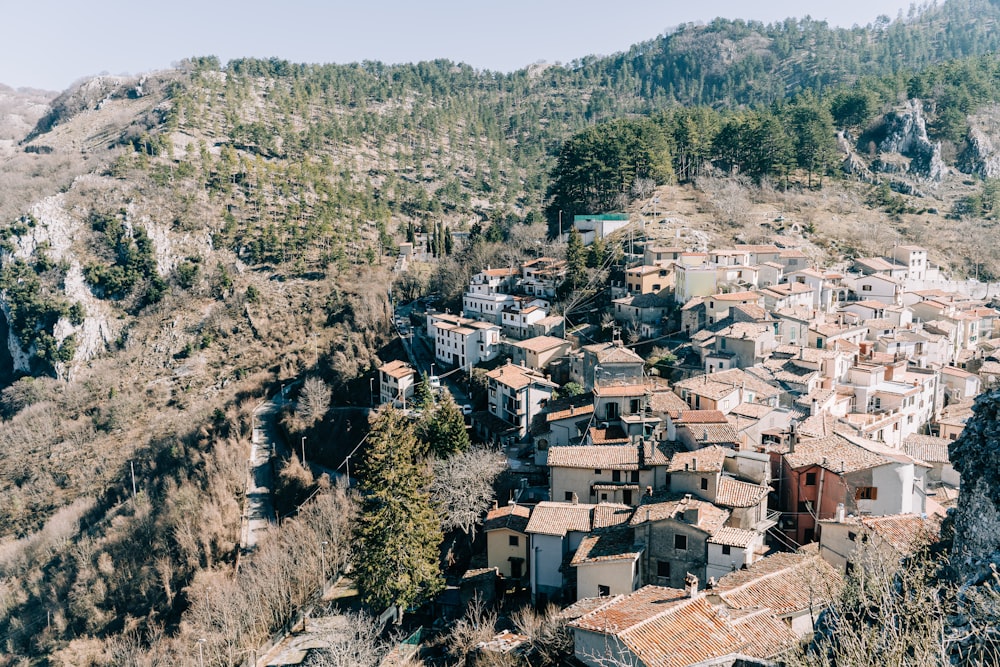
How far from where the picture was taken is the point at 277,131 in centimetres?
10756

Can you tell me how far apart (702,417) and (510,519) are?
893 centimetres

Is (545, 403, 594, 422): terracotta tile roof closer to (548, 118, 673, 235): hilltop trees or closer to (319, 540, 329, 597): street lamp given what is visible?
(319, 540, 329, 597): street lamp

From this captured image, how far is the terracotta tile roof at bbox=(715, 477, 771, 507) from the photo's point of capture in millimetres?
22094

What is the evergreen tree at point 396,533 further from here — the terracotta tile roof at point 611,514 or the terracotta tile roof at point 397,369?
the terracotta tile roof at point 397,369

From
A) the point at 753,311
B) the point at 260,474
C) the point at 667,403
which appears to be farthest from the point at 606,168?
the point at 260,474

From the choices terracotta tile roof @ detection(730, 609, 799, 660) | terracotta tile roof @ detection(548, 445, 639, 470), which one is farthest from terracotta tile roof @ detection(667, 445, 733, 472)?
terracotta tile roof @ detection(730, 609, 799, 660)

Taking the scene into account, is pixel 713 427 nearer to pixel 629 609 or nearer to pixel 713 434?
pixel 713 434

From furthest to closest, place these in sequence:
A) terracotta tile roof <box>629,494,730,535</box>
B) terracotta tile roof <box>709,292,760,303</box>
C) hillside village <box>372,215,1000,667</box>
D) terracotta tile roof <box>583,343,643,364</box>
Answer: terracotta tile roof <box>709,292,760,303</box> < terracotta tile roof <box>583,343,643,364</box> < terracotta tile roof <box>629,494,730,535</box> < hillside village <box>372,215,1000,667</box>

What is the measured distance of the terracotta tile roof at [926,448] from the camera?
2911cm

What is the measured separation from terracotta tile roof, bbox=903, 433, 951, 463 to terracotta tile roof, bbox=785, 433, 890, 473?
670cm

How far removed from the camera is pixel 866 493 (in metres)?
22.2

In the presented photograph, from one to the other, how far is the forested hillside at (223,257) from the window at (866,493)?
2274 cm

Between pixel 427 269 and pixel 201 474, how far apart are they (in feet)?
103

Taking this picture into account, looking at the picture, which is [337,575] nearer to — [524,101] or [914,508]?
[914,508]
